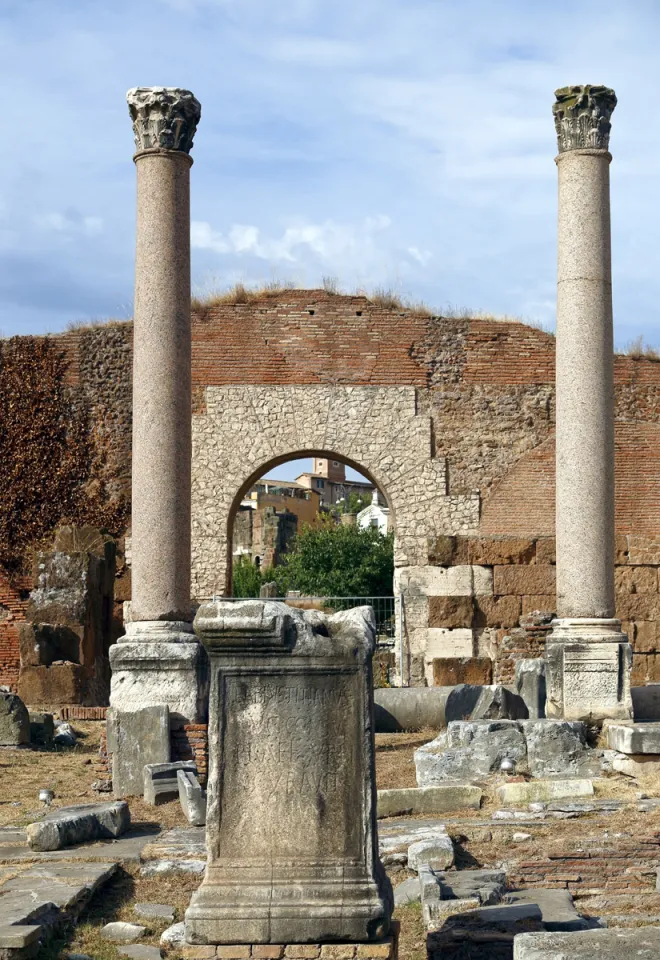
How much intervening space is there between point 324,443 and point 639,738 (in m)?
9.72

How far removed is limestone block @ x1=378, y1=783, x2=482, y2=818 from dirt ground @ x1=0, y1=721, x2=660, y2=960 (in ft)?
0.42

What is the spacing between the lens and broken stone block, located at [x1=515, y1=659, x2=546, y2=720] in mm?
13094

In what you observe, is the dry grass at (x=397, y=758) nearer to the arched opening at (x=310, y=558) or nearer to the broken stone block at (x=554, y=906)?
the broken stone block at (x=554, y=906)

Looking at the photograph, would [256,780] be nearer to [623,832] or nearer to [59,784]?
[623,832]

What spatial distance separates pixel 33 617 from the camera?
1759 cm

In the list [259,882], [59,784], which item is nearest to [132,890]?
[259,882]

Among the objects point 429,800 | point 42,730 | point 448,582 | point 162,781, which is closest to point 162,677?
point 162,781

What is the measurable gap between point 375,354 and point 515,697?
804 centimetres

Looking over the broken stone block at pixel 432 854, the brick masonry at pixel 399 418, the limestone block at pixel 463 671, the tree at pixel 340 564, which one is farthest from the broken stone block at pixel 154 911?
the tree at pixel 340 564

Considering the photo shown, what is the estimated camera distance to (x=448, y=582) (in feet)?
60.5

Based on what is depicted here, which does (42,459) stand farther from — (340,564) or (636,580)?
(340,564)

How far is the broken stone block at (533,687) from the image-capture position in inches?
516

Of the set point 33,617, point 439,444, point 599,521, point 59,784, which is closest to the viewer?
point 59,784

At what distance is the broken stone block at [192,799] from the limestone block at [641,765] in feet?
10.1
